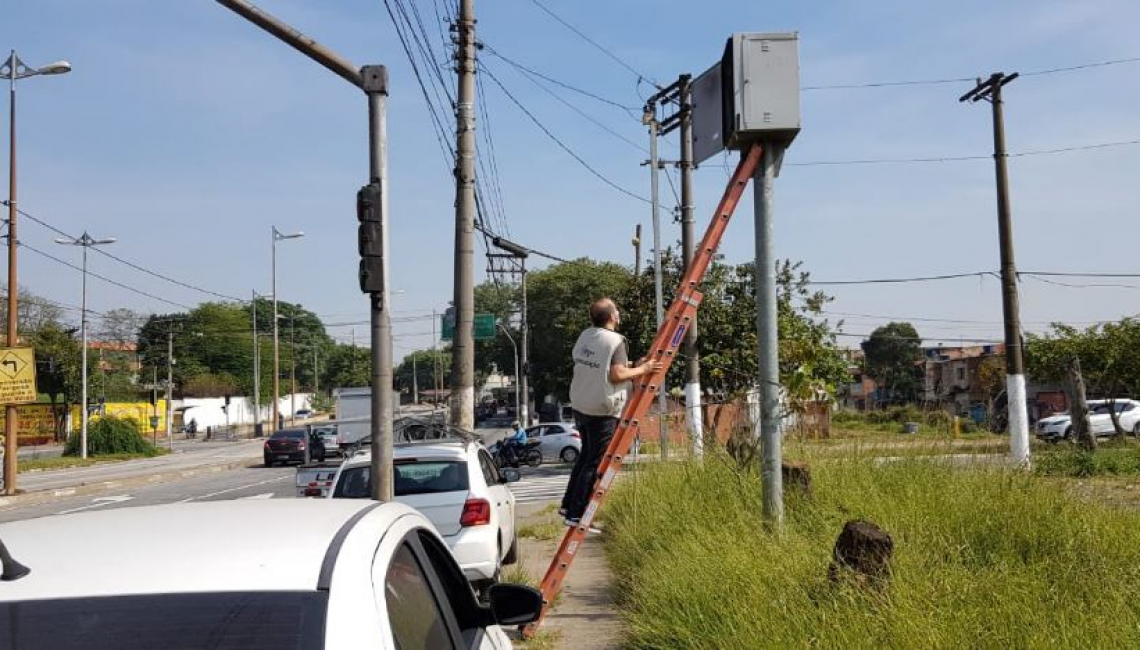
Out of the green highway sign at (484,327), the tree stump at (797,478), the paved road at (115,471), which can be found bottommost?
the paved road at (115,471)

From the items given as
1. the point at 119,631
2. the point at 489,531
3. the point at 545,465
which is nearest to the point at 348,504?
the point at 119,631

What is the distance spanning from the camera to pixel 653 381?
755 centimetres

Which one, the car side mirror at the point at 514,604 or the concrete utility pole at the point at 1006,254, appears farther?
the concrete utility pole at the point at 1006,254

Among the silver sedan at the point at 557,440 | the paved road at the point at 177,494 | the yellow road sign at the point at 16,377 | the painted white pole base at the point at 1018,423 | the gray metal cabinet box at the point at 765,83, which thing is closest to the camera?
the gray metal cabinet box at the point at 765,83

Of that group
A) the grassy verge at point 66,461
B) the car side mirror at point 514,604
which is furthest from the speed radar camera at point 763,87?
the grassy verge at point 66,461

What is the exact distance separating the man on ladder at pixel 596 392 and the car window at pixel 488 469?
247cm

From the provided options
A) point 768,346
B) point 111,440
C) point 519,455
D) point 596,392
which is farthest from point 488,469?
point 111,440

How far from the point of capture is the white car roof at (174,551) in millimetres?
2445

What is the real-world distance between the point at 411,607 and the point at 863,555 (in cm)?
314

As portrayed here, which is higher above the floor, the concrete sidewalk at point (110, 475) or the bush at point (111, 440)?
the bush at point (111, 440)

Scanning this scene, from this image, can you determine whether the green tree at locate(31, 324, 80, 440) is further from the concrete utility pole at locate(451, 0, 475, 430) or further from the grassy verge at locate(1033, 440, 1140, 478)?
the grassy verge at locate(1033, 440, 1140, 478)

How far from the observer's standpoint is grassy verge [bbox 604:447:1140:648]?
473cm

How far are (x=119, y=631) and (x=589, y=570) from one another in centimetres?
850

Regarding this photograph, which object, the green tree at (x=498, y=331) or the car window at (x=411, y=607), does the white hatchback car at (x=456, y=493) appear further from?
the green tree at (x=498, y=331)
